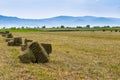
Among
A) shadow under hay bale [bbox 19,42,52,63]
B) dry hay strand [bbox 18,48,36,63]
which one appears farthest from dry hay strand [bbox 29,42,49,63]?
dry hay strand [bbox 18,48,36,63]

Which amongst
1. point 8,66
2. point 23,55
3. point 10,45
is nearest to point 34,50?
point 23,55

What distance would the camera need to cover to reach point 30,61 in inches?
921

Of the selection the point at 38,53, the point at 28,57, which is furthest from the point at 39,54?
the point at 28,57

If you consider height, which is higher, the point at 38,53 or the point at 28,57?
the point at 38,53

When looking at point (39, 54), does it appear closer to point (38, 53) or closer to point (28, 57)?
point (38, 53)

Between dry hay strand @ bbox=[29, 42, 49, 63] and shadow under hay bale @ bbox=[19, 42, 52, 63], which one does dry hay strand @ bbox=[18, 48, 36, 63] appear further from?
dry hay strand @ bbox=[29, 42, 49, 63]

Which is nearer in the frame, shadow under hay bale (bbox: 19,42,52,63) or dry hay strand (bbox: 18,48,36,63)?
dry hay strand (bbox: 18,48,36,63)

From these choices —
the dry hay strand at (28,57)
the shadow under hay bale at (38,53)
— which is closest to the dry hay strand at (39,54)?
the shadow under hay bale at (38,53)

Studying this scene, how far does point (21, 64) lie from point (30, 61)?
1051 mm

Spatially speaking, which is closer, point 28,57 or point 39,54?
point 28,57

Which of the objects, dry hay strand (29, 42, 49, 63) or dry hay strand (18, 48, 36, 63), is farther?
dry hay strand (29, 42, 49, 63)

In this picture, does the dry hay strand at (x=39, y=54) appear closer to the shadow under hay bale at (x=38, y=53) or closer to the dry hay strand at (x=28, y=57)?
the shadow under hay bale at (x=38, y=53)

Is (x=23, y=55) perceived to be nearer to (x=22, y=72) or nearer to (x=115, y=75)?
(x=22, y=72)

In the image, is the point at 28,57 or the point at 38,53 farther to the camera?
the point at 38,53
